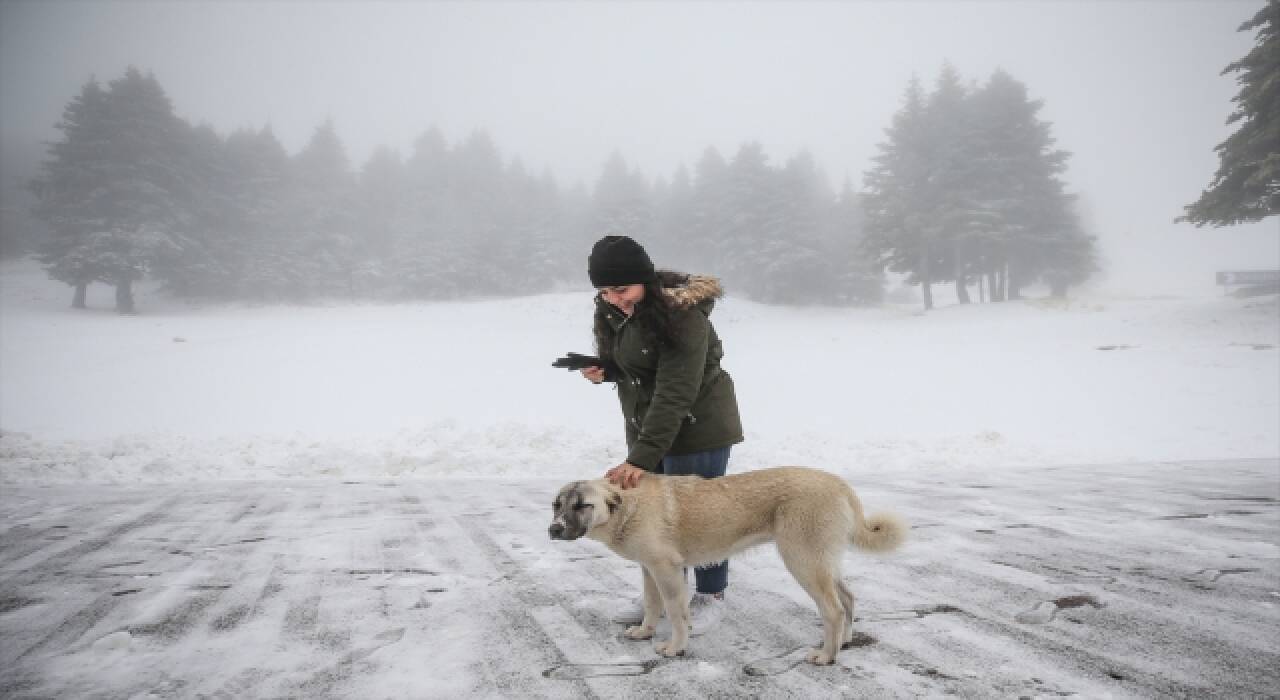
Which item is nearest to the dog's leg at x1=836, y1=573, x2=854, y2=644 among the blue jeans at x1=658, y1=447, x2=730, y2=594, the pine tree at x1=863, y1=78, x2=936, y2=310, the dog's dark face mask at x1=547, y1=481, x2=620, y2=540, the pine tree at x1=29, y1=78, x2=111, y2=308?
the blue jeans at x1=658, y1=447, x2=730, y2=594

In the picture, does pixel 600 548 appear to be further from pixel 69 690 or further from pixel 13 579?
pixel 13 579

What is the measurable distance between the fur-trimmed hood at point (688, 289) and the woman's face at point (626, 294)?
15cm

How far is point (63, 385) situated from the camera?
584 inches

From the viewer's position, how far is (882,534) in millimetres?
3012

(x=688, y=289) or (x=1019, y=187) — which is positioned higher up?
(x=1019, y=187)

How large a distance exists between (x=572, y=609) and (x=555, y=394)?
41.4 feet

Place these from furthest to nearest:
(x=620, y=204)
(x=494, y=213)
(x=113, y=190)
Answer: (x=494, y=213), (x=620, y=204), (x=113, y=190)

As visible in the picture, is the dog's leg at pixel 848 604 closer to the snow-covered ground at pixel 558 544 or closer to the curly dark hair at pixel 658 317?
the snow-covered ground at pixel 558 544

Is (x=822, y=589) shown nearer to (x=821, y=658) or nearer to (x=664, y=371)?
(x=821, y=658)

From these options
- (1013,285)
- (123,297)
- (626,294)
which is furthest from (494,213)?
(626,294)

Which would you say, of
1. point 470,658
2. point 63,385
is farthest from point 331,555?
point 63,385

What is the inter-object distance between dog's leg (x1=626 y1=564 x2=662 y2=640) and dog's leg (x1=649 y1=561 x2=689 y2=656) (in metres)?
0.15

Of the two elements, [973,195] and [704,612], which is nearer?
[704,612]

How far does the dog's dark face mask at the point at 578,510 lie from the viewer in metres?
2.80
